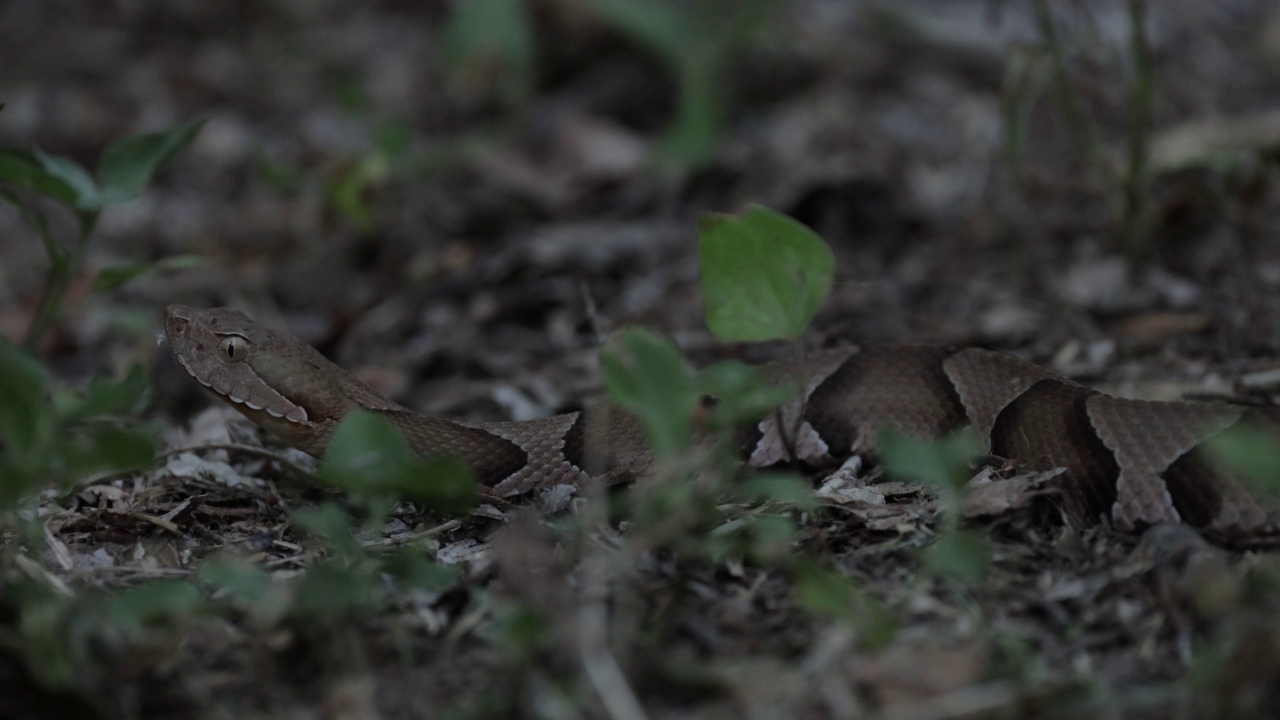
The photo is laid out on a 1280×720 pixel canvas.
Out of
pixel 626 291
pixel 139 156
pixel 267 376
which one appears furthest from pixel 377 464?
pixel 626 291

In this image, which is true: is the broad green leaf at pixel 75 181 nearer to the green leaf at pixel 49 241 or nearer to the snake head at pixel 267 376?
the green leaf at pixel 49 241

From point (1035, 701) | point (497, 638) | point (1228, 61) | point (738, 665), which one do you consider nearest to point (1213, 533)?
point (1035, 701)

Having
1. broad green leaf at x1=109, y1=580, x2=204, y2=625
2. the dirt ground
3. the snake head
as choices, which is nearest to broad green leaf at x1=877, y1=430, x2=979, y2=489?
the dirt ground

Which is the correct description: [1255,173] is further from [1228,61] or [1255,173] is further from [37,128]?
[37,128]

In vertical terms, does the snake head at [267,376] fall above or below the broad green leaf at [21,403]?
below

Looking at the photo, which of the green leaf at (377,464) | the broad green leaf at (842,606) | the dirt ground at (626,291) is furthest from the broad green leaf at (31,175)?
the broad green leaf at (842,606)

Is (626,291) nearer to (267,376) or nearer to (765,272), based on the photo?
(267,376)

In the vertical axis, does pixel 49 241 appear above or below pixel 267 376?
above

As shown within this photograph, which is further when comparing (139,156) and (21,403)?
(139,156)
